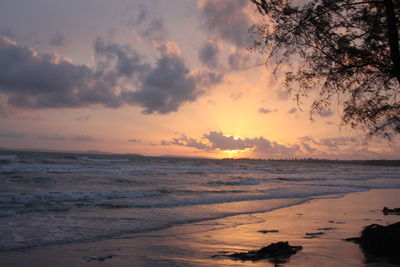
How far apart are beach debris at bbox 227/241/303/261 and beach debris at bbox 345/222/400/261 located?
171 centimetres

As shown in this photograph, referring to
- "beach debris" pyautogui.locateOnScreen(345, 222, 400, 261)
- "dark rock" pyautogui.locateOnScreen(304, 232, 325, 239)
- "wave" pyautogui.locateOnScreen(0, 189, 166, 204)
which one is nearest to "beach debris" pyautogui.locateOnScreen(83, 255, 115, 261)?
"dark rock" pyautogui.locateOnScreen(304, 232, 325, 239)

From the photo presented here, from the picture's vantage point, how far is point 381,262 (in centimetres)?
673

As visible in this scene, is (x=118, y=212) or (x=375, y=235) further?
(x=118, y=212)

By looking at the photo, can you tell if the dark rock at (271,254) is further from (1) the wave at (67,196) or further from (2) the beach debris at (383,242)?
(1) the wave at (67,196)

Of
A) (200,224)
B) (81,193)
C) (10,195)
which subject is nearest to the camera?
(200,224)

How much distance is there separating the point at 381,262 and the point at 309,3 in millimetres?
5553

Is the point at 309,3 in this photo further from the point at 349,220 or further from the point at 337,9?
the point at 349,220

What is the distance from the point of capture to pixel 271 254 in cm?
720

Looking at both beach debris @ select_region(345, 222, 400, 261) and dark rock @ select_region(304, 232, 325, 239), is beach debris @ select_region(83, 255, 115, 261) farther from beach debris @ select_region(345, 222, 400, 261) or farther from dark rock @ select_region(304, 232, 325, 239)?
beach debris @ select_region(345, 222, 400, 261)

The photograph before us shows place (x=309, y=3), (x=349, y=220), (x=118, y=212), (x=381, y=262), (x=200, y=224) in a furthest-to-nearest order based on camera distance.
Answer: (x=118, y=212) → (x=349, y=220) → (x=200, y=224) → (x=309, y=3) → (x=381, y=262)

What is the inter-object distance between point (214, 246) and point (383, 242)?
12.1 ft

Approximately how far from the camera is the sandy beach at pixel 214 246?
682 cm

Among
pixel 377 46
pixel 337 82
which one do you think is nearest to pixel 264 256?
pixel 337 82

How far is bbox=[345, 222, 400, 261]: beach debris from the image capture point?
734cm
